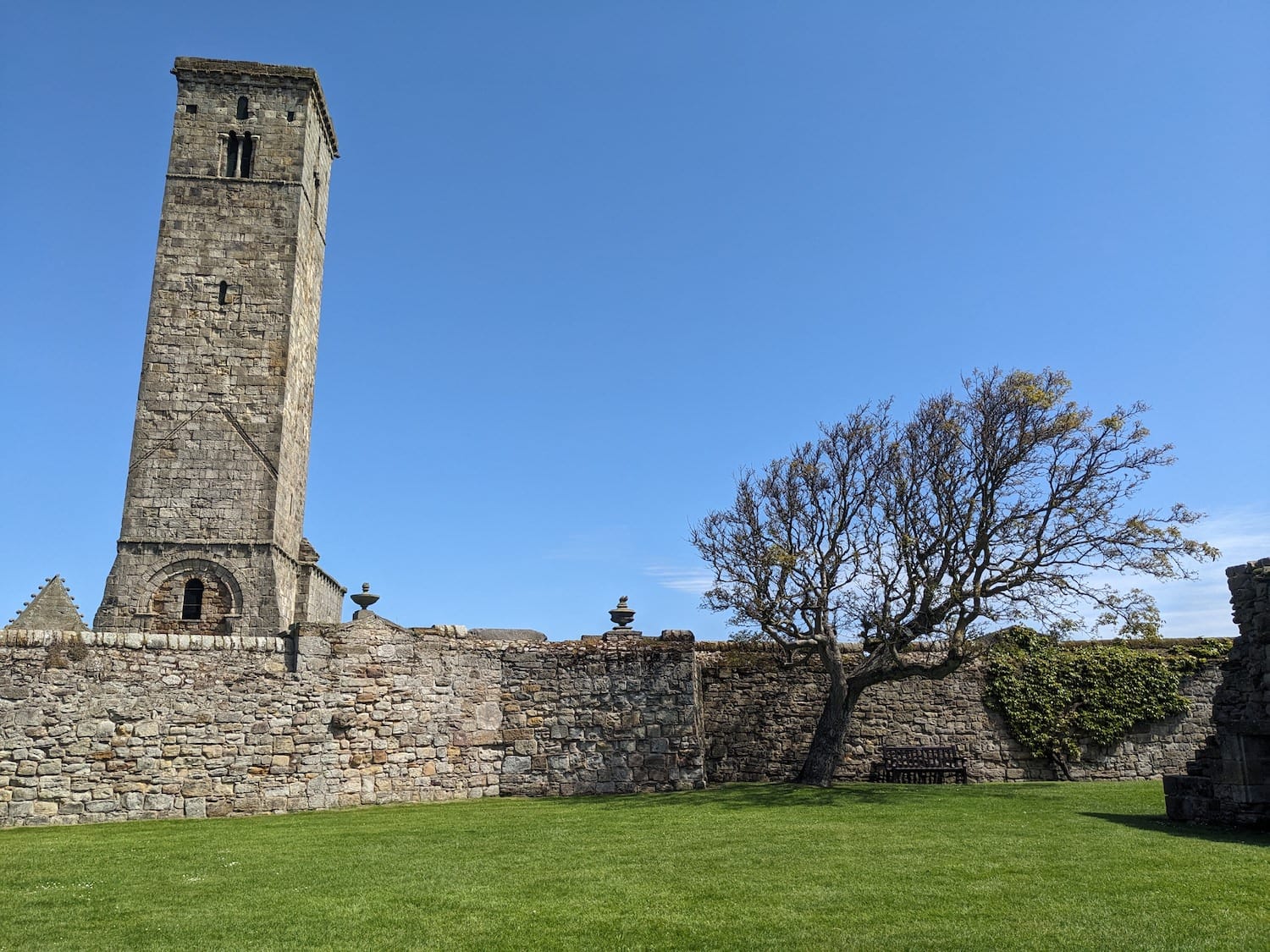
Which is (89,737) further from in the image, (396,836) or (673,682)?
(673,682)

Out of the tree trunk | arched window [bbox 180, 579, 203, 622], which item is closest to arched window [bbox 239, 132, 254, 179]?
arched window [bbox 180, 579, 203, 622]

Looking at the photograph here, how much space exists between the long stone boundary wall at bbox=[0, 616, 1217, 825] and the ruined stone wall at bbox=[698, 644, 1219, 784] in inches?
1.4

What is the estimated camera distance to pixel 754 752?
18.9 metres

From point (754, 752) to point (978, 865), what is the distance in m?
10.2

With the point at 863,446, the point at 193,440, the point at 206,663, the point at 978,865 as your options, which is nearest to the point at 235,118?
the point at 193,440

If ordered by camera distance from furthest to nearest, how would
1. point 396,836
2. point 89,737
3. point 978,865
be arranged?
point 89,737 → point 396,836 → point 978,865

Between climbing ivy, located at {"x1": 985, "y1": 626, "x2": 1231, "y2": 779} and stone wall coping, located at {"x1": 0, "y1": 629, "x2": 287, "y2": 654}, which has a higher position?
stone wall coping, located at {"x1": 0, "y1": 629, "x2": 287, "y2": 654}

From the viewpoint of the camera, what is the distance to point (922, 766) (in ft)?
59.3

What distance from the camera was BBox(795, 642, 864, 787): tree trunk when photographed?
17281 mm

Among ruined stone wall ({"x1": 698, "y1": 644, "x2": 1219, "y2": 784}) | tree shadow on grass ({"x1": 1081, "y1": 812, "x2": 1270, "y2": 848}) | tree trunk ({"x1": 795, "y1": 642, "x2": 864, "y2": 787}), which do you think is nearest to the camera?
tree shadow on grass ({"x1": 1081, "y1": 812, "x2": 1270, "y2": 848})

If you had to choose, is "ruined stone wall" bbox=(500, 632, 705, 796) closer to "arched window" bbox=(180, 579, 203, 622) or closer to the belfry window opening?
"arched window" bbox=(180, 579, 203, 622)

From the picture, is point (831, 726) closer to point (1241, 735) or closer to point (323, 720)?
point (1241, 735)

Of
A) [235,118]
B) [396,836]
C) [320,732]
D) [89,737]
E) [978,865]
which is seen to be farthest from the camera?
[235,118]

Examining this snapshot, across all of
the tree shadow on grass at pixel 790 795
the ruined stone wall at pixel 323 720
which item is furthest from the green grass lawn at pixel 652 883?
the tree shadow on grass at pixel 790 795
